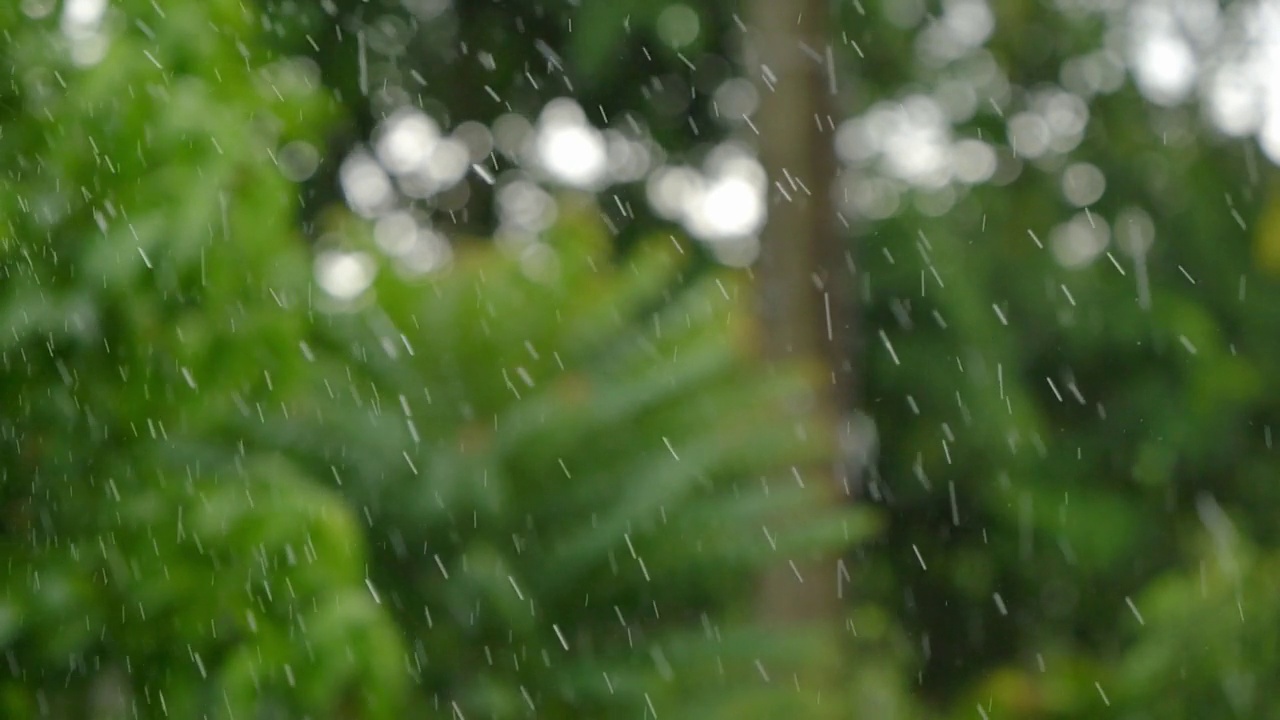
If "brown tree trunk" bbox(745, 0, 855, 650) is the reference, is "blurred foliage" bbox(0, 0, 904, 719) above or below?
above

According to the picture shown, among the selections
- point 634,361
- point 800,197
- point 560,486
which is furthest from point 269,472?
point 800,197

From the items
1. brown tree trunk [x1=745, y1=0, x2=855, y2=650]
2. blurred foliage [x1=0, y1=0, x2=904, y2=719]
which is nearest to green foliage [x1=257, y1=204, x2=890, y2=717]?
blurred foliage [x1=0, y1=0, x2=904, y2=719]

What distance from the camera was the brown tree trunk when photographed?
7.04 meters

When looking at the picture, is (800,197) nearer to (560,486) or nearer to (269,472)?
(560,486)

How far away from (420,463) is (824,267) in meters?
3.00

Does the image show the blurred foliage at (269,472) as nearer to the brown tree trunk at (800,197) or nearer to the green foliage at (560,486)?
the green foliage at (560,486)

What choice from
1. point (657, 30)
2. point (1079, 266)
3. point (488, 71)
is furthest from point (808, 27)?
point (1079, 266)

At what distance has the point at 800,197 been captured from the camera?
23.2 feet

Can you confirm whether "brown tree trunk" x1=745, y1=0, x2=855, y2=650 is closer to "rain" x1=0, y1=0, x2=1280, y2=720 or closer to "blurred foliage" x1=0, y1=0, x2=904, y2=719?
"rain" x1=0, y1=0, x2=1280, y2=720

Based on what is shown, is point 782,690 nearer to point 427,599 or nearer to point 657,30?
point 427,599

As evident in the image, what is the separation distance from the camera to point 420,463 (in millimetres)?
4461

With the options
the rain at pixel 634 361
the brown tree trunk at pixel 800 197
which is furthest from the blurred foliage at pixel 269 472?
the brown tree trunk at pixel 800 197

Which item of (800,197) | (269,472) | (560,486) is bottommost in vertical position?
(800,197)

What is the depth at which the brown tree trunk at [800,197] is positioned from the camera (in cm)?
704
